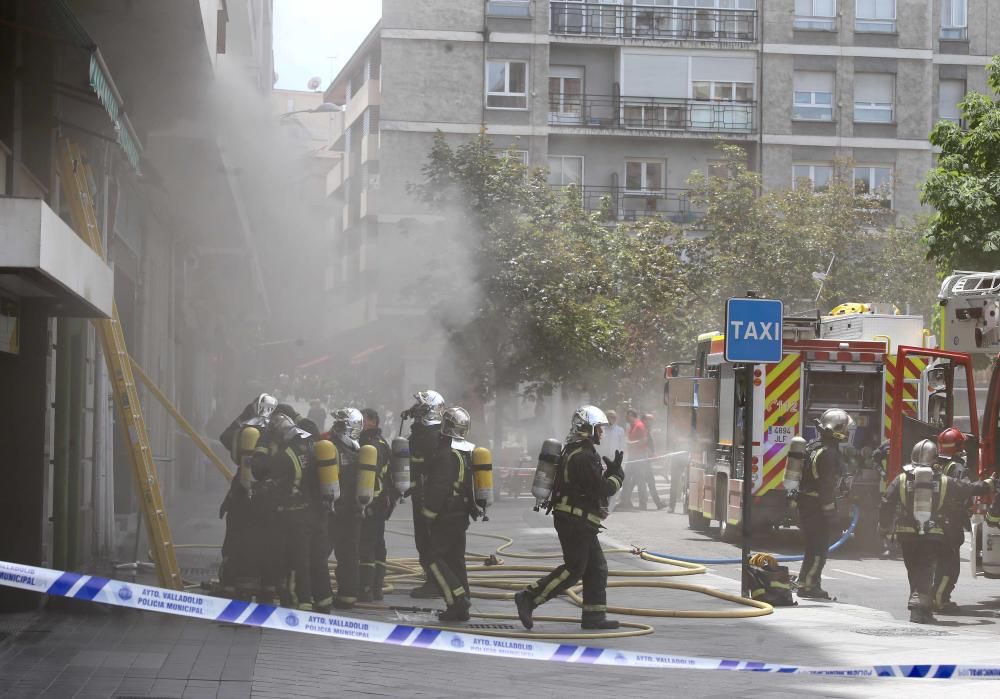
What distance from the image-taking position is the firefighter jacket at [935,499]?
11656mm

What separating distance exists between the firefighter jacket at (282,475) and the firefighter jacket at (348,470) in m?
0.90

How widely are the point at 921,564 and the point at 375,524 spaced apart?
4276 mm

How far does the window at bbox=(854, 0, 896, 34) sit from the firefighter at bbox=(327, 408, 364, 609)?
37.4 meters

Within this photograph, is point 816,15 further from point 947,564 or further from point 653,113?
point 947,564

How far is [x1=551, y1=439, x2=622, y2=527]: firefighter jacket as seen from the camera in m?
10.6

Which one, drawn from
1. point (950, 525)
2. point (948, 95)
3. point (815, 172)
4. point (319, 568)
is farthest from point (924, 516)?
point (948, 95)

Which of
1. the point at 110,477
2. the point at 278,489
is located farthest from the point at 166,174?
the point at 278,489

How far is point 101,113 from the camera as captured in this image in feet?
39.7

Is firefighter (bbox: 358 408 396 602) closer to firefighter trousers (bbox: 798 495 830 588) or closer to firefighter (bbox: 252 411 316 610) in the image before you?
firefighter (bbox: 252 411 316 610)

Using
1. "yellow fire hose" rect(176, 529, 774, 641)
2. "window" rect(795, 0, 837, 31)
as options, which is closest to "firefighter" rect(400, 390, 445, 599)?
"yellow fire hose" rect(176, 529, 774, 641)

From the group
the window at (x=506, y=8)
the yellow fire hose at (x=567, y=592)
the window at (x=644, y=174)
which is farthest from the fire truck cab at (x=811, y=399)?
the window at (x=506, y=8)

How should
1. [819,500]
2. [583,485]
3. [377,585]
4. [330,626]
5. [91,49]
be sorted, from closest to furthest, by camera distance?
[330,626] < [91,49] < [583,485] < [377,585] < [819,500]

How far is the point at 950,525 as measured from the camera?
1175cm

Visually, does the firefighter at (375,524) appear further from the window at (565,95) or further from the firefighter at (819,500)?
the window at (565,95)
